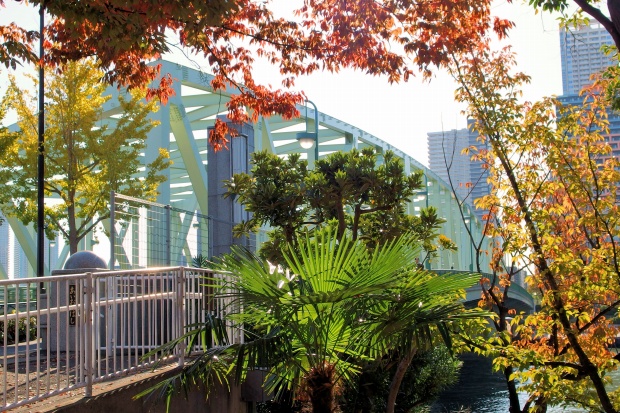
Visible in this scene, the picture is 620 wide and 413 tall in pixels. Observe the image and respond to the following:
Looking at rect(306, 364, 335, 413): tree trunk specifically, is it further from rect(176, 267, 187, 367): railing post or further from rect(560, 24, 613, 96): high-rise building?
rect(560, 24, 613, 96): high-rise building

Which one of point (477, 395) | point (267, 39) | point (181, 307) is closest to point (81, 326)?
point (181, 307)

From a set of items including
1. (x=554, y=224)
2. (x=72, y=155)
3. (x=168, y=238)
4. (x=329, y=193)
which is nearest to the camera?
(x=554, y=224)

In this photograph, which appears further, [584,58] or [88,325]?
[584,58]

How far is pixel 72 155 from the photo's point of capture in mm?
23031

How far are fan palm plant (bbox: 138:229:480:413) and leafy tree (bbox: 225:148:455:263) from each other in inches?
238

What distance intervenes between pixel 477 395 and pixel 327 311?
22273 mm

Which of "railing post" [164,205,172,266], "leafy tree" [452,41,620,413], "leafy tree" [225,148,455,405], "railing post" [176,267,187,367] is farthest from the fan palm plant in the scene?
"railing post" [164,205,172,266]

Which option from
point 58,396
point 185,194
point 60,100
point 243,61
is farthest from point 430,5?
point 185,194

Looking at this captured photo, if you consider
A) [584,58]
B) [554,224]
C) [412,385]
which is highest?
[584,58]

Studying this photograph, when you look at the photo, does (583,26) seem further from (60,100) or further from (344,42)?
(60,100)

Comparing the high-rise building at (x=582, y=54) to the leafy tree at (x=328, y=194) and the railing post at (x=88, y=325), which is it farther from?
the railing post at (x=88, y=325)

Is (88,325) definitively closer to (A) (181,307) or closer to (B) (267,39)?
(A) (181,307)

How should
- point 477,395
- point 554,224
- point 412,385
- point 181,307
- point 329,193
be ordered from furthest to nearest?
point 477,395 < point 412,385 < point 329,193 < point 554,224 < point 181,307

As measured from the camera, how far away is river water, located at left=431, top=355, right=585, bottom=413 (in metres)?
21.1
